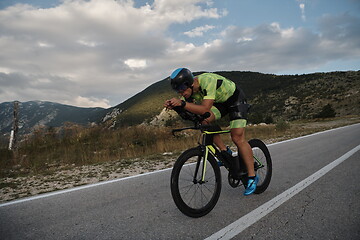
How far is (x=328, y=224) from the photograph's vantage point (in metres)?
2.50

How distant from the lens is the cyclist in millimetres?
2865

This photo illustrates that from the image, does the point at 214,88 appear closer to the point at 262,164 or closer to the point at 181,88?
the point at 181,88

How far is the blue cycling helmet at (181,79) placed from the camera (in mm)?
2862

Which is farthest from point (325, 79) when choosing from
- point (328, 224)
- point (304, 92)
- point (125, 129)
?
point (328, 224)

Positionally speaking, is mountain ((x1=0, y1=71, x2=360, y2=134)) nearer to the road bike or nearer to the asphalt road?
the asphalt road

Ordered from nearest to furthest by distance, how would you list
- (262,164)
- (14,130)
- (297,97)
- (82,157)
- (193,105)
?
(193,105)
(262,164)
(82,157)
(14,130)
(297,97)

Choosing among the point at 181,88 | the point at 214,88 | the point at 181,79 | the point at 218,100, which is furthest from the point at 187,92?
the point at 218,100

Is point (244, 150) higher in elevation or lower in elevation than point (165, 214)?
higher

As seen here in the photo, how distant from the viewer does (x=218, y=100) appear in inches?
133

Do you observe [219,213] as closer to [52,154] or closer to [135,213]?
[135,213]

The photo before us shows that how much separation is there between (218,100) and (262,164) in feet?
4.65

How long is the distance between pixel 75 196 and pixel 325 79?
3392 inches

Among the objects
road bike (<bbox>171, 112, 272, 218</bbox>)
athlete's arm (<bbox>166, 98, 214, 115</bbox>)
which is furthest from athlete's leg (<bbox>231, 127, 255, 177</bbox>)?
athlete's arm (<bbox>166, 98, 214, 115</bbox>)

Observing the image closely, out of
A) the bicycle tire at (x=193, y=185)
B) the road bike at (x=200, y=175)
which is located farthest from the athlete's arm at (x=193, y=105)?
the bicycle tire at (x=193, y=185)
